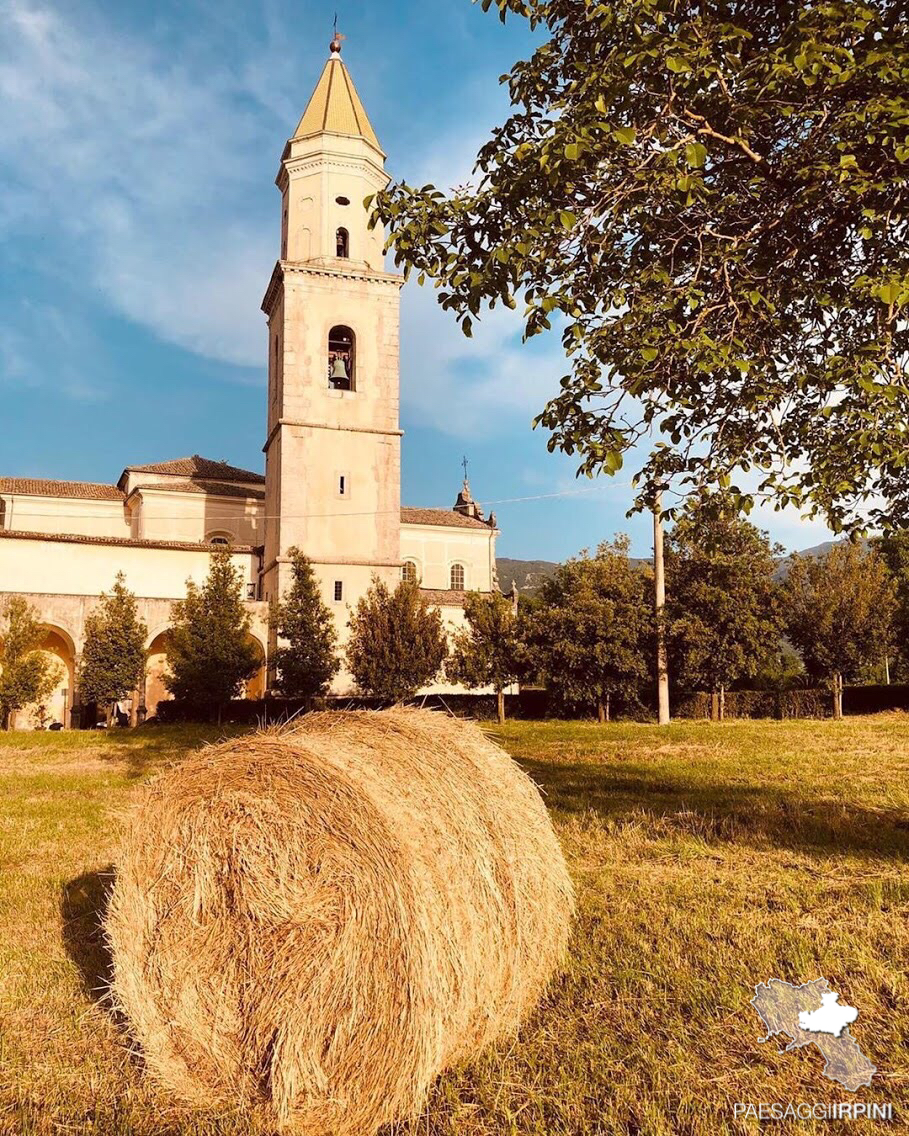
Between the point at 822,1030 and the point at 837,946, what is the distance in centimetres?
123

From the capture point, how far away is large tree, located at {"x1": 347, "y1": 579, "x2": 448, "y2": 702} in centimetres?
3050

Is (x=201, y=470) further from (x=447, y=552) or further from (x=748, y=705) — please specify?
(x=748, y=705)

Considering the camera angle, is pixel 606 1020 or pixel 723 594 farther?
pixel 723 594

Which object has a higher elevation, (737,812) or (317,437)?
(317,437)

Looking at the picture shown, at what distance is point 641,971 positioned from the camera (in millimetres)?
5094

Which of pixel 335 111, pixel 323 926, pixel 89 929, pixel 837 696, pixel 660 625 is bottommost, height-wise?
pixel 89 929

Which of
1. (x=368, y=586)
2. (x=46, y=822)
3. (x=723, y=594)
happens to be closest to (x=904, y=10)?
(x=46, y=822)

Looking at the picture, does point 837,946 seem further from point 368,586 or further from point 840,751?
point 368,586

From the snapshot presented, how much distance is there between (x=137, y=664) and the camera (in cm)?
3009

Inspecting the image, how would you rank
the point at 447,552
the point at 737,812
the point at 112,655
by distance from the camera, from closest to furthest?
1. the point at 737,812
2. the point at 112,655
3. the point at 447,552

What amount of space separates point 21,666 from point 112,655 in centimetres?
294

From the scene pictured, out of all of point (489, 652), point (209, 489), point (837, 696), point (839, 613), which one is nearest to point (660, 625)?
point (489, 652)

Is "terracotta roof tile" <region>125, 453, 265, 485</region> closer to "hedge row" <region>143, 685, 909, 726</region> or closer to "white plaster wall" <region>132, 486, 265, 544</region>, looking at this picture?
"white plaster wall" <region>132, 486, 265, 544</region>

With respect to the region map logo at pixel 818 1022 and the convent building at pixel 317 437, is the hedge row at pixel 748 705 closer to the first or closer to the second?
the convent building at pixel 317 437
